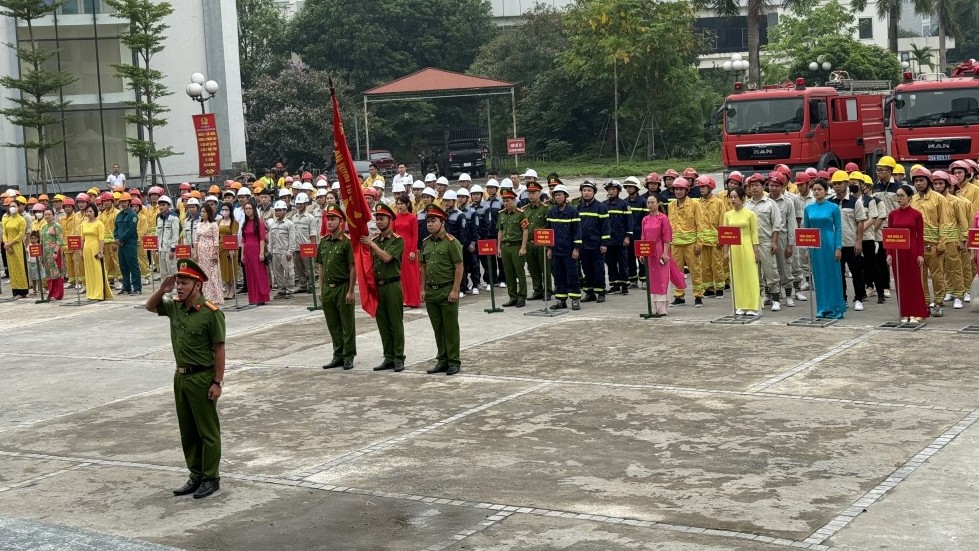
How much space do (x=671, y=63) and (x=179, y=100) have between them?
20121 mm

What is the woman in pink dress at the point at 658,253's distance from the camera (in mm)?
18031

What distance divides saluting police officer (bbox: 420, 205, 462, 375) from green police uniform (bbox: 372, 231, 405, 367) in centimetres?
36

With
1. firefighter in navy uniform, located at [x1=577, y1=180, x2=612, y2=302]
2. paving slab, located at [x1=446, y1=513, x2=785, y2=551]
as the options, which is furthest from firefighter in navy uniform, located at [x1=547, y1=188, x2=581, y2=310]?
paving slab, located at [x1=446, y1=513, x2=785, y2=551]

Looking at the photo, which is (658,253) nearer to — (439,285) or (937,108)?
(439,285)

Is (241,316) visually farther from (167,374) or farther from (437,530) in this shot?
(437,530)

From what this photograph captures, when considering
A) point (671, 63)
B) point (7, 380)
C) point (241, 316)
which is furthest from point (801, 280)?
point (671, 63)

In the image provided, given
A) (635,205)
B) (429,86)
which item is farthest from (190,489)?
(429,86)

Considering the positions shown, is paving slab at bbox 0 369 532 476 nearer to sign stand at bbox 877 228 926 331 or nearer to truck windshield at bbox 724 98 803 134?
sign stand at bbox 877 228 926 331

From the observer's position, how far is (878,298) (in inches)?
722

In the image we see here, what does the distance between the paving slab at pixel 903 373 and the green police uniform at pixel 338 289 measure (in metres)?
4.97

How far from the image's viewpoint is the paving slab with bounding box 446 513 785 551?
8.24 meters

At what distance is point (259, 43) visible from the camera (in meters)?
69.9

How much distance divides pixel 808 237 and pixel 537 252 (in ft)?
15.9

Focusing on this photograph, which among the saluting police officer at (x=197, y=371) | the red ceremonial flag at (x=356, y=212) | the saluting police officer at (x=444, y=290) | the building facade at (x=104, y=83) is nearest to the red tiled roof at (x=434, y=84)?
the building facade at (x=104, y=83)
